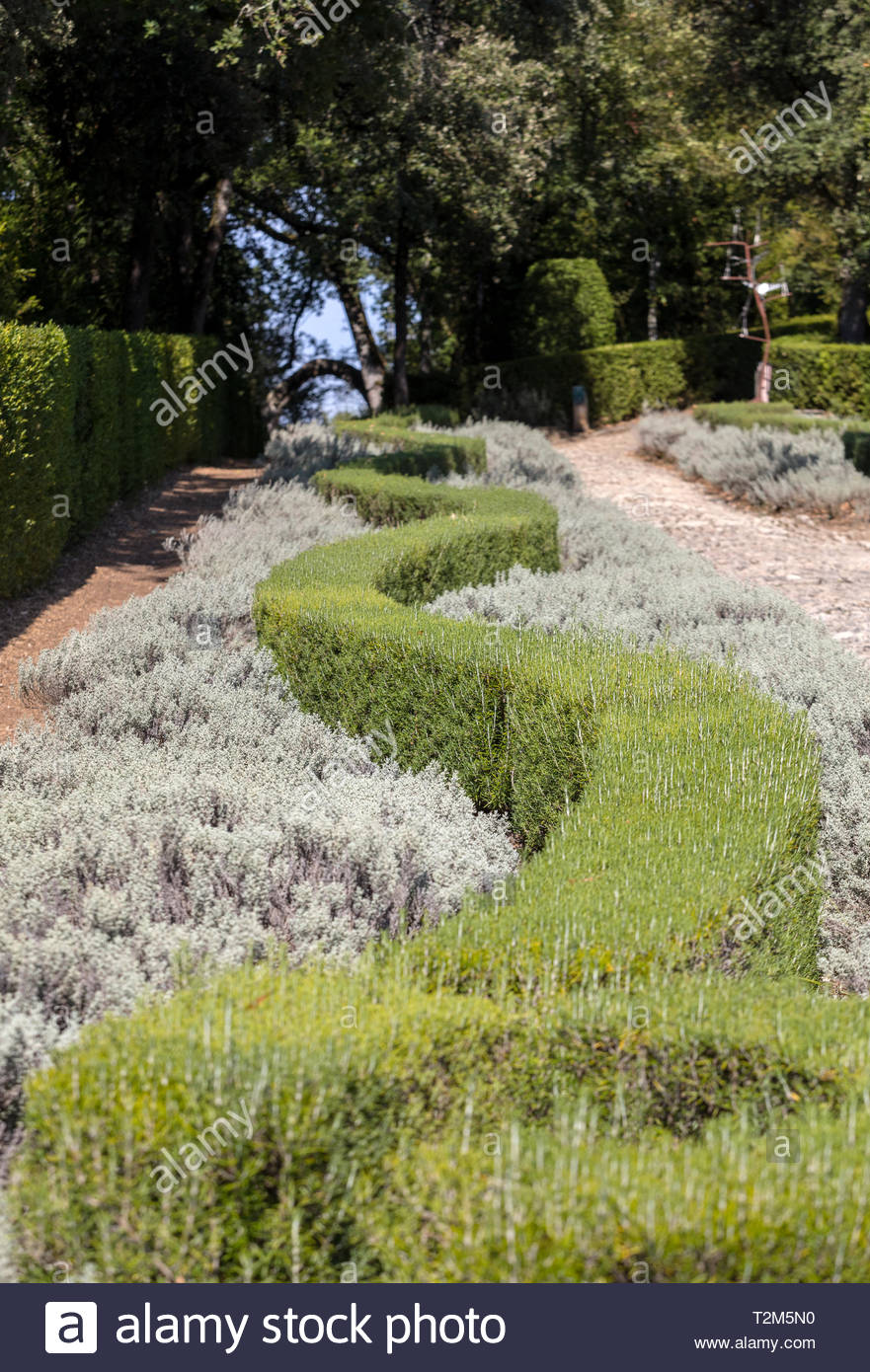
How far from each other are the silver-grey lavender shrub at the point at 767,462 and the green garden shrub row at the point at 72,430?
798 centimetres

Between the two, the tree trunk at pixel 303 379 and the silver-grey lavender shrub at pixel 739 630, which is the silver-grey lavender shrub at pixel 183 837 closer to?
the silver-grey lavender shrub at pixel 739 630

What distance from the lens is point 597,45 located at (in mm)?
25062

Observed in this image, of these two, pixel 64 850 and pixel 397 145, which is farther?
pixel 397 145

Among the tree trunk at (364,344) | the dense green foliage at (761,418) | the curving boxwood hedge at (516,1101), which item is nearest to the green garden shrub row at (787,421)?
the dense green foliage at (761,418)

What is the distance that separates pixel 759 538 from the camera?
13.6 metres

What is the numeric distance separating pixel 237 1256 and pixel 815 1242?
122 centimetres

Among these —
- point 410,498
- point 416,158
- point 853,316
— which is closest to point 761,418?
point 416,158

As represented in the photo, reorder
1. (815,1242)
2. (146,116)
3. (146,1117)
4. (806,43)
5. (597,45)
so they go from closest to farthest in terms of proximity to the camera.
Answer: (815,1242) → (146,1117) → (146,116) → (806,43) → (597,45)

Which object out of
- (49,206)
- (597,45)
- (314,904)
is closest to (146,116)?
(49,206)

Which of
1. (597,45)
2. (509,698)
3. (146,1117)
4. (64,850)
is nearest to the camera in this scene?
(146,1117)

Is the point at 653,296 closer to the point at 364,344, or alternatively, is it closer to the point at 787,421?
the point at 364,344

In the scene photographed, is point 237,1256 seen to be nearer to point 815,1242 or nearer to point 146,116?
point 815,1242

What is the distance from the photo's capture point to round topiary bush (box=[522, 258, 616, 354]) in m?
26.5

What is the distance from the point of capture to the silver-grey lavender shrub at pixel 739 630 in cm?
502
